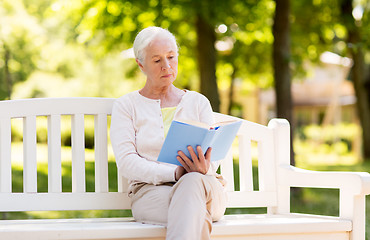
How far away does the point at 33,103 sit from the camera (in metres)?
3.48

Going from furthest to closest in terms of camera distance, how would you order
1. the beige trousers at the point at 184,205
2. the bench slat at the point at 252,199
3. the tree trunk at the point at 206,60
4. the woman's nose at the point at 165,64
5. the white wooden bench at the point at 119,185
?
the tree trunk at the point at 206,60 < the bench slat at the point at 252,199 < the woman's nose at the point at 165,64 < the white wooden bench at the point at 119,185 < the beige trousers at the point at 184,205

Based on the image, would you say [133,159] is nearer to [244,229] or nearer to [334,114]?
[244,229]

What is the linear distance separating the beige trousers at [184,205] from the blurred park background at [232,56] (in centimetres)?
286

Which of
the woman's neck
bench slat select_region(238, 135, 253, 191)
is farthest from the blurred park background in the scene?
bench slat select_region(238, 135, 253, 191)

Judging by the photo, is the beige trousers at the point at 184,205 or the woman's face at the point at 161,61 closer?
the beige trousers at the point at 184,205

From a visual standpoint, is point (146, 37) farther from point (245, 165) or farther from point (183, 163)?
point (245, 165)

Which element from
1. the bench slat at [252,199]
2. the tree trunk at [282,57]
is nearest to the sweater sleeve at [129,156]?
the bench slat at [252,199]

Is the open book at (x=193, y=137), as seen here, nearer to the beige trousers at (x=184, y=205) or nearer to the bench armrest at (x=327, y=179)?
the beige trousers at (x=184, y=205)

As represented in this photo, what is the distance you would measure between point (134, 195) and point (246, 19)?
8153 millimetres

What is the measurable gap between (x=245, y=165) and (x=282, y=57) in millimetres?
3999

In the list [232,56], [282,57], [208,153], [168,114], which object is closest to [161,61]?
[168,114]

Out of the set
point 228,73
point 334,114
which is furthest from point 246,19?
point 334,114

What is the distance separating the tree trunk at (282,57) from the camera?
7.64 m

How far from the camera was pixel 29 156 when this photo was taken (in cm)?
345
